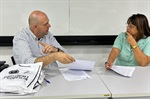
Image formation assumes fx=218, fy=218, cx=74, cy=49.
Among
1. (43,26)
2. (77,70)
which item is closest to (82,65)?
(77,70)

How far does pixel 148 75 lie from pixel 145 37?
67cm

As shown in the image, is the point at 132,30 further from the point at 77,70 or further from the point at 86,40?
the point at 77,70

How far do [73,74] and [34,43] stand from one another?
2.07 feet

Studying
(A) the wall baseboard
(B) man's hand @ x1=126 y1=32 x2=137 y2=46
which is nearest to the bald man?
(A) the wall baseboard

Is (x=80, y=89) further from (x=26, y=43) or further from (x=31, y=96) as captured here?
(x=26, y=43)

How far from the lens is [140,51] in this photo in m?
2.40

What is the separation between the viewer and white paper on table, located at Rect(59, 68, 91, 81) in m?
1.89

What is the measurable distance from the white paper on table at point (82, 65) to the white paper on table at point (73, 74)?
0.15ft

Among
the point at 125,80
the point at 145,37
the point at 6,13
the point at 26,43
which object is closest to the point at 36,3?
the point at 6,13

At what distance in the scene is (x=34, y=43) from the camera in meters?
2.36

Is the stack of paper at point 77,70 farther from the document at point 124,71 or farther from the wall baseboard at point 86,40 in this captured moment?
the wall baseboard at point 86,40

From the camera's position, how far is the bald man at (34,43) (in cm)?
200

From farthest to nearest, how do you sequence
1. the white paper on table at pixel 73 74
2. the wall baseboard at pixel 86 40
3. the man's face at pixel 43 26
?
the wall baseboard at pixel 86 40 → the man's face at pixel 43 26 → the white paper on table at pixel 73 74

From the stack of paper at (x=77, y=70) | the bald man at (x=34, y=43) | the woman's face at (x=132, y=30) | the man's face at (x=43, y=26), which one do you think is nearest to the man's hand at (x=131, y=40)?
the woman's face at (x=132, y=30)
